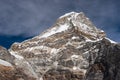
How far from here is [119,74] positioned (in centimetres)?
6544

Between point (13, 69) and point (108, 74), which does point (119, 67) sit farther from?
point (13, 69)

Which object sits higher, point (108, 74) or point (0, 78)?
point (0, 78)

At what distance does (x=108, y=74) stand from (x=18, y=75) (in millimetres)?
62531

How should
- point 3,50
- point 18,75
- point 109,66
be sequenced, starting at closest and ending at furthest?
point 109,66 → point 18,75 → point 3,50

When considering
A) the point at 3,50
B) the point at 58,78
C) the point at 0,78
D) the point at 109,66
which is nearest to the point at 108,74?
the point at 109,66

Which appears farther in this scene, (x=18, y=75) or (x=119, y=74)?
(x=18, y=75)

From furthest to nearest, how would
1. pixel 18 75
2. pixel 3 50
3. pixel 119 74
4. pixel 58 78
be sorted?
pixel 58 78 → pixel 3 50 → pixel 18 75 → pixel 119 74

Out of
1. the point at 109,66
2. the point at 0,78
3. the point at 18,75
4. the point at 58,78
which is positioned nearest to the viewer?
the point at 109,66

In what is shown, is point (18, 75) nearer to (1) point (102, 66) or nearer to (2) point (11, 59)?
(2) point (11, 59)

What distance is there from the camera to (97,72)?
71000 mm

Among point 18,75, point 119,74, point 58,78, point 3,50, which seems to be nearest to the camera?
point 119,74

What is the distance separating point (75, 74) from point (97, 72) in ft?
410

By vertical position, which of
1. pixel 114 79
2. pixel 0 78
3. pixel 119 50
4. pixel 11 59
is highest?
pixel 11 59

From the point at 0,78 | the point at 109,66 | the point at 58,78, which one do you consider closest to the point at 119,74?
the point at 109,66
